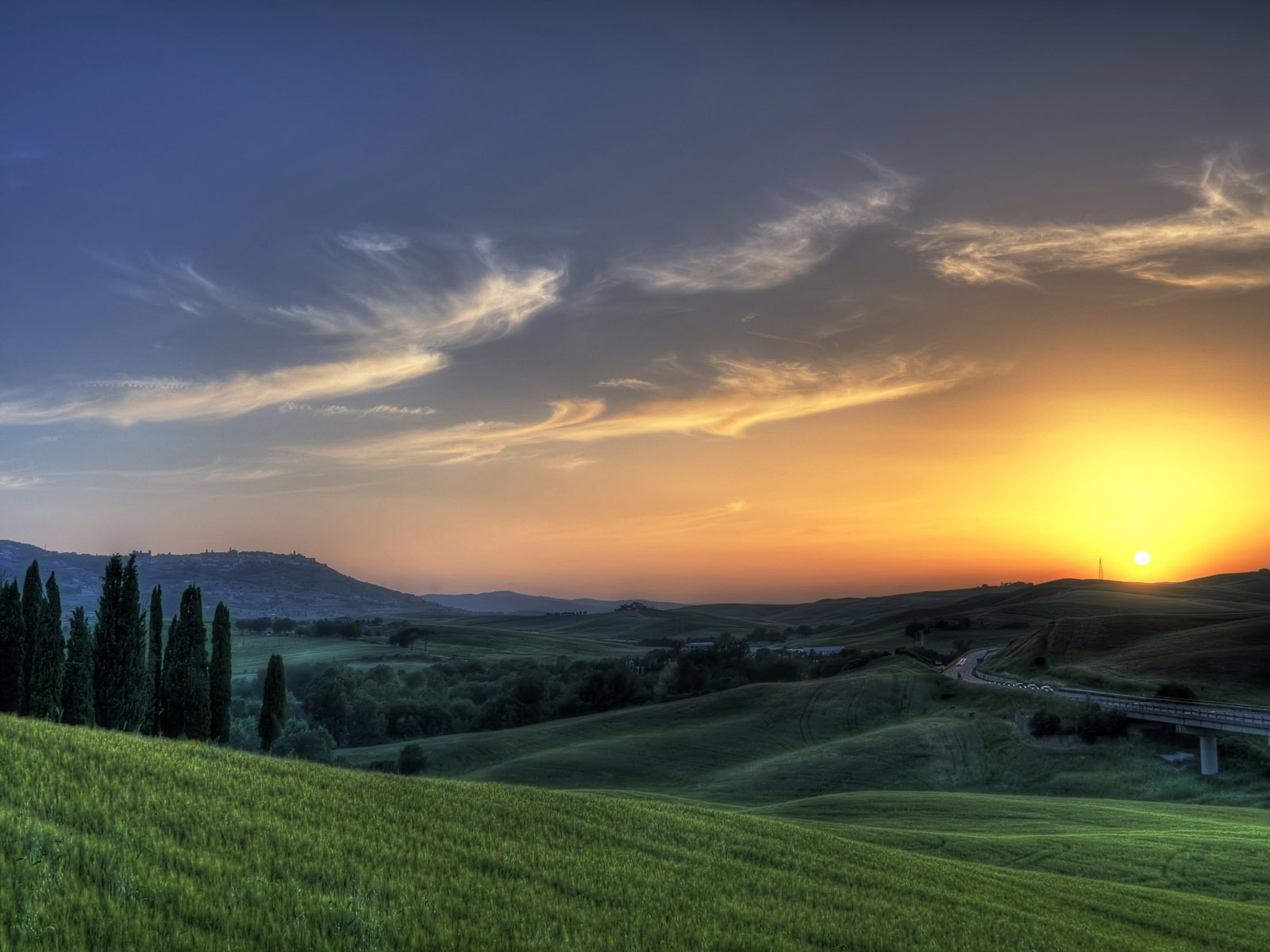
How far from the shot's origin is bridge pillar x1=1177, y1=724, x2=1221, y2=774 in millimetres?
73688

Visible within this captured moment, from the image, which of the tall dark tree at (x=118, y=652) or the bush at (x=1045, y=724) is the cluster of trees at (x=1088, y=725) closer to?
the bush at (x=1045, y=724)

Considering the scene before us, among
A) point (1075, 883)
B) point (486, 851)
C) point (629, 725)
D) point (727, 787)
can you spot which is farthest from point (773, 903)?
point (629, 725)

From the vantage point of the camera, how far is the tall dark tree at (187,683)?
7531 cm

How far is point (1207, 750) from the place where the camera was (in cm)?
7462

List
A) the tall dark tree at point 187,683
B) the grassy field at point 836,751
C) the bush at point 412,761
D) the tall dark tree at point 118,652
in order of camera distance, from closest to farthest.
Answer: the tall dark tree at point 118,652
the tall dark tree at point 187,683
the grassy field at point 836,751
the bush at point 412,761

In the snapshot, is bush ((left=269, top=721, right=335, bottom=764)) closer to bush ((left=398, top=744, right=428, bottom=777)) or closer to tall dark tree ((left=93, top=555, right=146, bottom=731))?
bush ((left=398, top=744, right=428, bottom=777))

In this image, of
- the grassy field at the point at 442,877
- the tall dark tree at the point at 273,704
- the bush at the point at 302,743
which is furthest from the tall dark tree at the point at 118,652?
the grassy field at the point at 442,877

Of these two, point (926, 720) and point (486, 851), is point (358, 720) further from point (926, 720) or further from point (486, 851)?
point (486, 851)

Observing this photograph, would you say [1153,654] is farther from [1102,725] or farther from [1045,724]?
[1102,725]

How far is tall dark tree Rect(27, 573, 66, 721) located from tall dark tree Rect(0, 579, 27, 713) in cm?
97

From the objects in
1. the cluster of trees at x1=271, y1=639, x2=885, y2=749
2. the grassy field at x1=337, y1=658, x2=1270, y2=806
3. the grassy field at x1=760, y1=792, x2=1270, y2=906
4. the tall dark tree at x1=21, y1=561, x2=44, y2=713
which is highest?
the tall dark tree at x1=21, y1=561, x2=44, y2=713

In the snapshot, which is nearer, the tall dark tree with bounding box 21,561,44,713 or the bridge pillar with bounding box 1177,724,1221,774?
the tall dark tree with bounding box 21,561,44,713

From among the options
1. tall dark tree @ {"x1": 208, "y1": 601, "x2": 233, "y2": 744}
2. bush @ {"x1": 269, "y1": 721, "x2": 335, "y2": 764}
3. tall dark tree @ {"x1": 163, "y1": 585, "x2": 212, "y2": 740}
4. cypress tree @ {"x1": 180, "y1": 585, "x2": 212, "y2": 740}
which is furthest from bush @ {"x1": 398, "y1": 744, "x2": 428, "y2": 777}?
tall dark tree @ {"x1": 163, "y1": 585, "x2": 212, "y2": 740}

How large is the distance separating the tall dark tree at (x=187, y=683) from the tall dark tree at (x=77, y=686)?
267 inches
